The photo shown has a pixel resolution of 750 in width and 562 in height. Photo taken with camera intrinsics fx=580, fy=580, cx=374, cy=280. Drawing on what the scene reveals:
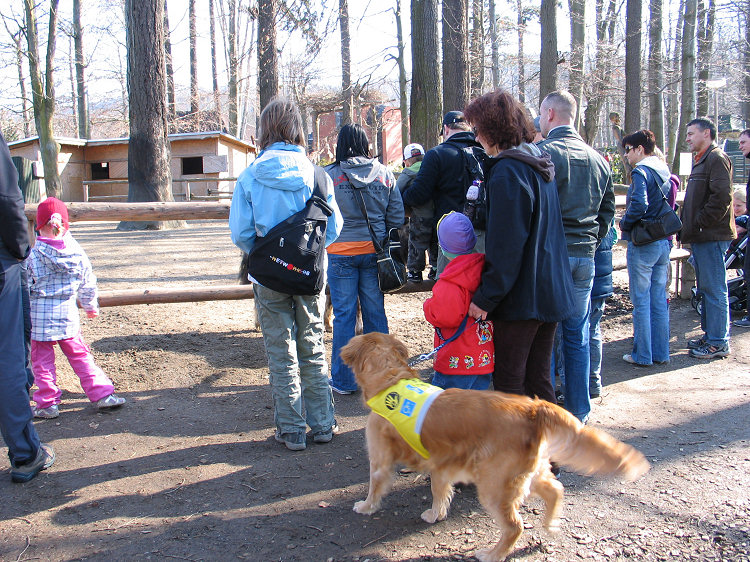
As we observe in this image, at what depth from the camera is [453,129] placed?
489 centimetres

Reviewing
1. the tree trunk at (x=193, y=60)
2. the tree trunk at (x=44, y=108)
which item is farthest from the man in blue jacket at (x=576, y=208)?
the tree trunk at (x=193, y=60)

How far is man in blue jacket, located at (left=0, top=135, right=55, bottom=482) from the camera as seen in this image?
10.8ft

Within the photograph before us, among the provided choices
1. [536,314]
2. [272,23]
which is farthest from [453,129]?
[272,23]

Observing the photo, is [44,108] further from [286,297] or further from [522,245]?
[522,245]

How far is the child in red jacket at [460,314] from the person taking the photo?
3240 mm

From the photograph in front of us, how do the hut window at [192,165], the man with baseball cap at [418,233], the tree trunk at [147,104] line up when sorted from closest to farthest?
the man with baseball cap at [418,233] < the tree trunk at [147,104] < the hut window at [192,165]

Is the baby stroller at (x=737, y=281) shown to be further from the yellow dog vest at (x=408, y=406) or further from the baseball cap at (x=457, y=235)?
the yellow dog vest at (x=408, y=406)

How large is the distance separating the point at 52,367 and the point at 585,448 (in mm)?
3960

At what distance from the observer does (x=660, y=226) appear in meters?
5.44

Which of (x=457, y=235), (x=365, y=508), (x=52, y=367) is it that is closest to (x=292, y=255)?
(x=457, y=235)

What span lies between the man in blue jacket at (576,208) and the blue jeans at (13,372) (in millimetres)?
3404

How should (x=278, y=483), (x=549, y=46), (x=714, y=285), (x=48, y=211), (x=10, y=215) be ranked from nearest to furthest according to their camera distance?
(x=10, y=215)
(x=278, y=483)
(x=48, y=211)
(x=714, y=285)
(x=549, y=46)

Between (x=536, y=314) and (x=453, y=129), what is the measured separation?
2281mm

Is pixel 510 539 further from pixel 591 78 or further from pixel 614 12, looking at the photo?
pixel 614 12
